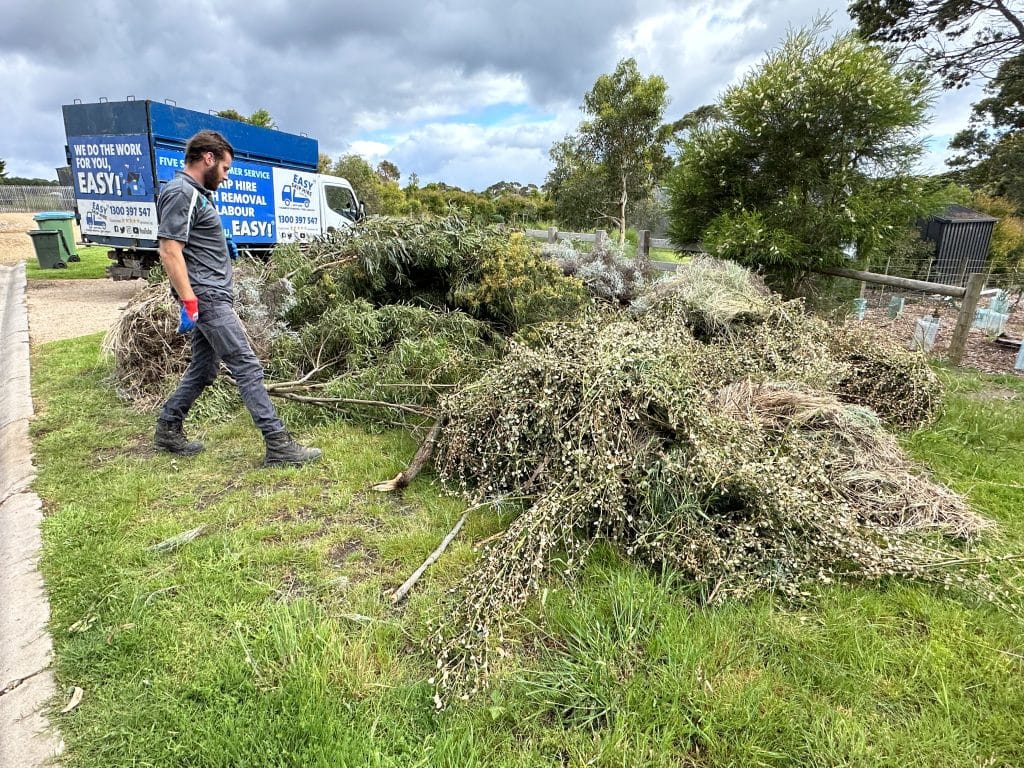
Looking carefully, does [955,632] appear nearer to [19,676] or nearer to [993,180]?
[19,676]

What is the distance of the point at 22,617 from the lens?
2.08 metres

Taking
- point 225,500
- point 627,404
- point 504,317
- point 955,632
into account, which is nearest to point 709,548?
point 627,404

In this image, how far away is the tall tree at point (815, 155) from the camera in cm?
584

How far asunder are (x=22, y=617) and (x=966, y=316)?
7.96m

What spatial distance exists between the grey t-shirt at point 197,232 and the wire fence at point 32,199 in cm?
3416

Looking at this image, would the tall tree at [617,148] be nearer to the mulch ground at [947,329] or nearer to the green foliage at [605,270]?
the mulch ground at [947,329]

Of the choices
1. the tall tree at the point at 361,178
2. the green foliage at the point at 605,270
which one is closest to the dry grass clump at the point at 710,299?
the green foliage at the point at 605,270

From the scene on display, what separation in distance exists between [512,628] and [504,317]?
363cm

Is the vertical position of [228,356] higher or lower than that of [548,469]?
higher

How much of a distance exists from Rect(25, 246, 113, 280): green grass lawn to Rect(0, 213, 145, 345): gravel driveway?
2.39 ft

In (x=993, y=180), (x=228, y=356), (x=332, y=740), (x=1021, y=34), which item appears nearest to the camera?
(x=332, y=740)

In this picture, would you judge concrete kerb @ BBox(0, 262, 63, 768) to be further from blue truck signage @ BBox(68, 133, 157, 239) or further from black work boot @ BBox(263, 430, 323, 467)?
blue truck signage @ BBox(68, 133, 157, 239)

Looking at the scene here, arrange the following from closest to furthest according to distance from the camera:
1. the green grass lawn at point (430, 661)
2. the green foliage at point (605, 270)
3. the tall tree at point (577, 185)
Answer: the green grass lawn at point (430, 661), the green foliage at point (605, 270), the tall tree at point (577, 185)

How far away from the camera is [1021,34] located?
37.4ft
